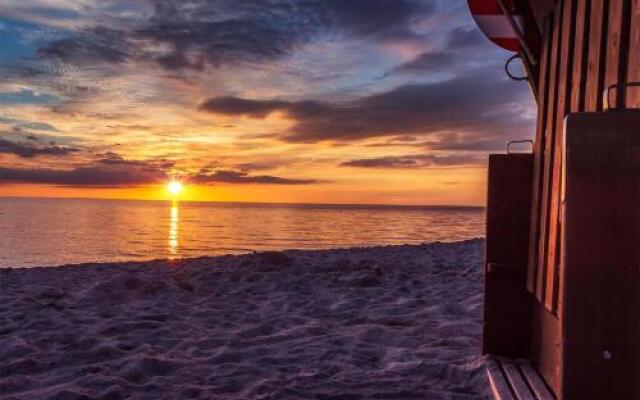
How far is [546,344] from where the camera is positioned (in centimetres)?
394

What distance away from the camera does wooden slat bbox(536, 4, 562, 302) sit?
3.64 m

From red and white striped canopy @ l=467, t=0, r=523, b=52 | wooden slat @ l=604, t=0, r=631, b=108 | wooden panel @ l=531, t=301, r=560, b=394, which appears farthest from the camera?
red and white striped canopy @ l=467, t=0, r=523, b=52

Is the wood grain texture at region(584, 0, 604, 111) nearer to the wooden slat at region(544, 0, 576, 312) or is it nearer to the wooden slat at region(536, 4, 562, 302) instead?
the wooden slat at region(544, 0, 576, 312)

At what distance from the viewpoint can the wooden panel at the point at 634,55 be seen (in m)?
2.24

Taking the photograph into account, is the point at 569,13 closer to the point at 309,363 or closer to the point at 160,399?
the point at 309,363

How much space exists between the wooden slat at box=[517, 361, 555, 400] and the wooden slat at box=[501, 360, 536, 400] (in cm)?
4

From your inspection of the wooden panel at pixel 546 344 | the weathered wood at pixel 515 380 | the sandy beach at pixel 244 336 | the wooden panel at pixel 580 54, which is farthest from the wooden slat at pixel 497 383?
the wooden panel at pixel 580 54

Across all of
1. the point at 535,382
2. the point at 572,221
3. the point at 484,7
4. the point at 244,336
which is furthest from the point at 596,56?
the point at 244,336

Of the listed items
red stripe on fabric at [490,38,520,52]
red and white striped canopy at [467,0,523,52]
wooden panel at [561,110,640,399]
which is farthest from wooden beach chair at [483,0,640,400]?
red stripe on fabric at [490,38,520,52]

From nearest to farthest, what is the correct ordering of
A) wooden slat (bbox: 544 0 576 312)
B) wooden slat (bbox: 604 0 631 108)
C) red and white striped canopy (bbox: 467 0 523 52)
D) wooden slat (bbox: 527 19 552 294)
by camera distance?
wooden slat (bbox: 604 0 631 108) → wooden slat (bbox: 544 0 576 312) → wooden slat (bbox: 527 19 552 294) → red and white striped canopy (bbox: 467 0 523 52)

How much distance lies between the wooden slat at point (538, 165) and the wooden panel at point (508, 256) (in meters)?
0.14

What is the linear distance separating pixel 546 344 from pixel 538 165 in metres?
1.29

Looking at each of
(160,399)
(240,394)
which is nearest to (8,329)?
(160,399)

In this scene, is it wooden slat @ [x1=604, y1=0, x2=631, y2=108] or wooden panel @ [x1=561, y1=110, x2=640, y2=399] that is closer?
wooden panel @ [x1=561, y1=110, x2=640, y2=399]
